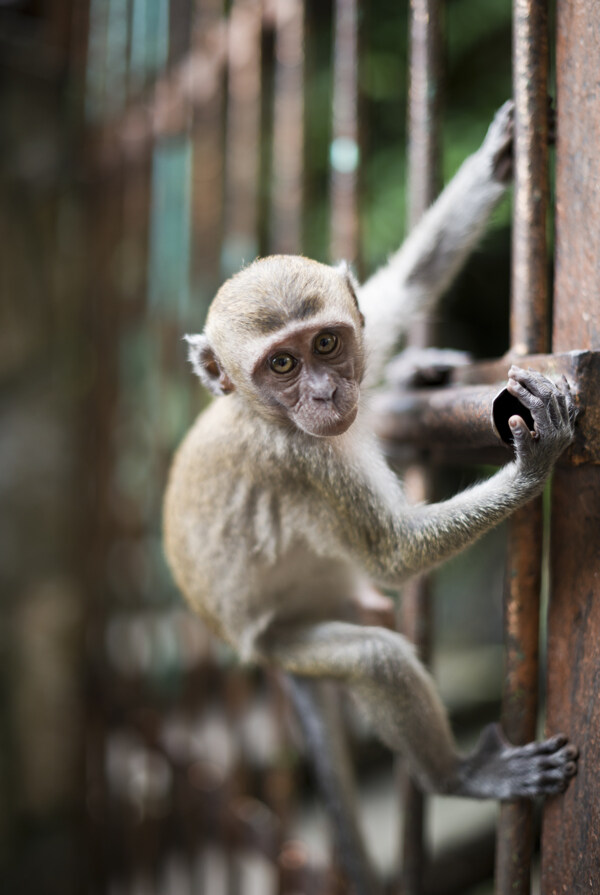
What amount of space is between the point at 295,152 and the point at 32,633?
266 centimetres

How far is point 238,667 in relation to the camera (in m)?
2.66

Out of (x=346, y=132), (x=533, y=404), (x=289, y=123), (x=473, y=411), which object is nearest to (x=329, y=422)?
(x=473, y=411)

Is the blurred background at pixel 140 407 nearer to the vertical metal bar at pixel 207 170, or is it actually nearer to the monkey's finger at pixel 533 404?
the vertical metal bar at pixel 207 170

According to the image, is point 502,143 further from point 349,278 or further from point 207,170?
point 207,170

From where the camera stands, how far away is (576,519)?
47.3 inches

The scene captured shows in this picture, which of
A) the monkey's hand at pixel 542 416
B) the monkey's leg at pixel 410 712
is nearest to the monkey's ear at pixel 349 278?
the monkey's hand at pixel 542 416

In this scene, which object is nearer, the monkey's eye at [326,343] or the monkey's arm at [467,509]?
the monkey's arm at [467,509]

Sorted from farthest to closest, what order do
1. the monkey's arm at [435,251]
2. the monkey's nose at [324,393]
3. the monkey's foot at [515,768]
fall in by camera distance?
the monkey's arm at [435,251], the monkey's nose at [324,393], the monkey's foot at [515,768]

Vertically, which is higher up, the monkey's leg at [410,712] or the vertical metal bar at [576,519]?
the vertical metal bar at [576,519]

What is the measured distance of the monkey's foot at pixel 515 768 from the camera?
1.25 meters

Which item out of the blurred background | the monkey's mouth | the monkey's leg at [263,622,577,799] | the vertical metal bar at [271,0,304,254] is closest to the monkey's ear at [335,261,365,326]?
the monkey's mouth

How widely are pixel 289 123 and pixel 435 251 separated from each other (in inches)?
31.1

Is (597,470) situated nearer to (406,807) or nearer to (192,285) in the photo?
(406,807)

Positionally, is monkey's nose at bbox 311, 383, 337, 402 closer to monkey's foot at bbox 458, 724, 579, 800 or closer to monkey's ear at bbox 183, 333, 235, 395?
monkey's ear at bbox 183, 333, 235, 395
